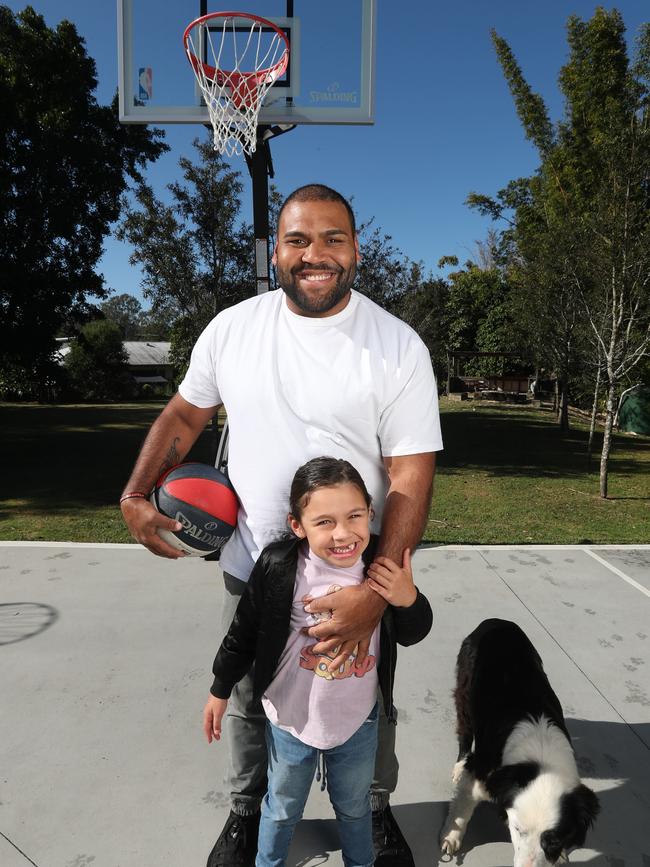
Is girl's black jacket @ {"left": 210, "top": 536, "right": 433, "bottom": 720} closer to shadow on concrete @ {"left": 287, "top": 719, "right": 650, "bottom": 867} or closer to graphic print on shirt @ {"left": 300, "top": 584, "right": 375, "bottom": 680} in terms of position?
graphic print on shirt @ {"left": 300, "top": 584, "right": 375, "bottom": 680}

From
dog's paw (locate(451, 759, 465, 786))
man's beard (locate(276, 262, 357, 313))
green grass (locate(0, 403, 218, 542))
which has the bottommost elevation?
green grass (locate(0, 403, 218, 542))

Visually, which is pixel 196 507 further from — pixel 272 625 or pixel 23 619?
pixel 23 619

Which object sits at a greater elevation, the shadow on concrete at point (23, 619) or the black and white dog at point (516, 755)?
the black and white dog at point (516, 755)

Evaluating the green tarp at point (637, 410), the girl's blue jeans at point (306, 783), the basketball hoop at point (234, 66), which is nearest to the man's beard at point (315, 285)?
the girl's blue jeans at point (306, 783)

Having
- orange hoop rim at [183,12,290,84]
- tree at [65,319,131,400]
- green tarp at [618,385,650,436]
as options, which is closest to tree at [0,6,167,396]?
orange hoop rim at [183,12,290,84]

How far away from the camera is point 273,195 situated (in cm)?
1375

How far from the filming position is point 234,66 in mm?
5328

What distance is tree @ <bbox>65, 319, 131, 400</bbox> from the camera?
32344 millimetres

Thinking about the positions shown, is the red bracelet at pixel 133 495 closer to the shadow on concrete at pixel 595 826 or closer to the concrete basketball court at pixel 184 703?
the concrete basketball court at pixel 184 703

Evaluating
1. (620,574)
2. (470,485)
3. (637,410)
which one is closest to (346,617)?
(620,574)

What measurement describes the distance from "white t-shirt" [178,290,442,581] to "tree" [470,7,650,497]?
8.20 m

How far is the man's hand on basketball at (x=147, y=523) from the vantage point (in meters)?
2.00

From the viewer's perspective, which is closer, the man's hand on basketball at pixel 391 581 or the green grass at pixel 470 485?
the man's hand on basketball at pixel 391 581

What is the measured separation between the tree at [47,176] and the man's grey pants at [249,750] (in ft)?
38.3
